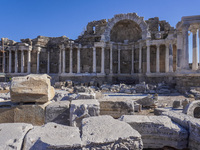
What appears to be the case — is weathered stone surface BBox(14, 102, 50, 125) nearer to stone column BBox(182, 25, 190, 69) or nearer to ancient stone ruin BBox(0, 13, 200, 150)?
ancient stone ruin BBox(0, 13, 200, 150)

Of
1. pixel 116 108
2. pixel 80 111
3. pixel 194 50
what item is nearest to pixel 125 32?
pixel 194 50

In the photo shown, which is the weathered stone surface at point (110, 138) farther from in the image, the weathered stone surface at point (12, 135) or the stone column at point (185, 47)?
the stone column at point (185, 47)

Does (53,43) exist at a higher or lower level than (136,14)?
lower

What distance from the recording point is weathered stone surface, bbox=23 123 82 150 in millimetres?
1813

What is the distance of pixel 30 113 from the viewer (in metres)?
3.57

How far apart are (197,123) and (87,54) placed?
18.1 m

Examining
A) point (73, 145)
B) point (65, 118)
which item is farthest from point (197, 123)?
point (65, 118)

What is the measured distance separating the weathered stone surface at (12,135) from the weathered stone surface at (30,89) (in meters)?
1.18

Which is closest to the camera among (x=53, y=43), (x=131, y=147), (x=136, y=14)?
(x=131, y=147)

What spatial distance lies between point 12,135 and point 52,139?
660mm

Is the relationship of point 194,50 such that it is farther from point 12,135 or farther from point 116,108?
point 12,135

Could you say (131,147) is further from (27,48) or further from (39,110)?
(27,48)

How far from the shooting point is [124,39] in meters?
20.2

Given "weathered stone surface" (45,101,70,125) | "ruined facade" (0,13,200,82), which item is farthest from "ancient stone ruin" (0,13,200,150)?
"ruined facade" (0,13,200,82)
